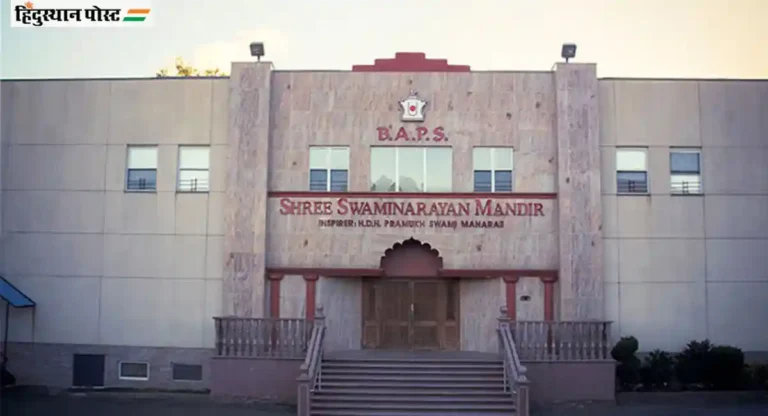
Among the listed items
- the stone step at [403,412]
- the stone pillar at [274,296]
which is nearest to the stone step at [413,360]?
the stone step at [403,412]

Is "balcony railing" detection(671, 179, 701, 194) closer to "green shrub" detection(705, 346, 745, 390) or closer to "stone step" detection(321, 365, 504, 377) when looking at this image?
"green shrub" detection(705, 346, 745, 390)

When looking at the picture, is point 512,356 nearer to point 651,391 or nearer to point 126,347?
Answer: point 651,391

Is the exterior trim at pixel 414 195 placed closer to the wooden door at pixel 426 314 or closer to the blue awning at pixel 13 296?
the wooden door at pixel 426 314

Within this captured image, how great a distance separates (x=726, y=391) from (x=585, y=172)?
22.1 ft

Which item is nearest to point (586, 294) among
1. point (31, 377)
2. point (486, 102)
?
point (486, 102)

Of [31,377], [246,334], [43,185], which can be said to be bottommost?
[31,377]

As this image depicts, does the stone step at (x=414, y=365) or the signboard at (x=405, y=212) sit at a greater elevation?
the signboard at (x=405, y=212)

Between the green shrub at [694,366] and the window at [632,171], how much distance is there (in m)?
4.59

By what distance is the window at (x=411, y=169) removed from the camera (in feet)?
73.3

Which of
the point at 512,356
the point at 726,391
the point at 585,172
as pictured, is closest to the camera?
the point at 512,356

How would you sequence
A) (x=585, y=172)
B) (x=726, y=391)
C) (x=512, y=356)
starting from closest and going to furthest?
(x=512, y=356) → (x=726, y=391) → (x=585, y=172)

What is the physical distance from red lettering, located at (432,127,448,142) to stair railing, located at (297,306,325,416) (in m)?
5.94

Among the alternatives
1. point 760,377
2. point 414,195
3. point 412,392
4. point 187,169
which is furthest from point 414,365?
point 760,377

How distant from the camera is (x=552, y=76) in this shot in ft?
73.6
